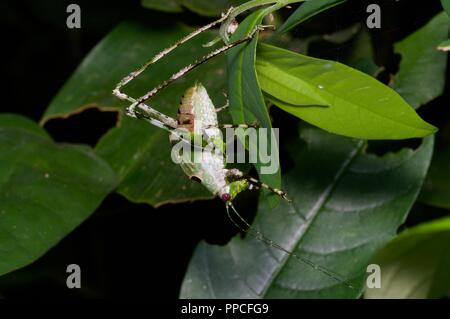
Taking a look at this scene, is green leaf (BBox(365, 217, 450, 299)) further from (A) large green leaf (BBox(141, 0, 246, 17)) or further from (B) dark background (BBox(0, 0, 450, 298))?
(A) large green leaf (BBox(141, 0, 246, 17))

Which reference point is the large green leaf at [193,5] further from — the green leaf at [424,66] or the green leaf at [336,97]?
the green leaf at [336,97]

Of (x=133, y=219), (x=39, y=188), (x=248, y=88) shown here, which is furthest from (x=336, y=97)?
(x=133, y=219)

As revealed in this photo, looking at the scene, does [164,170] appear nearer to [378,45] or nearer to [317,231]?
[317,231]

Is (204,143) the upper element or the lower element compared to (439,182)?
upper

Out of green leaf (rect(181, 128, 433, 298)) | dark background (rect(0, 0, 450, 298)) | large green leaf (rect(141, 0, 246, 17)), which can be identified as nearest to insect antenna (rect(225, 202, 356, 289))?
green leaf (rect(181, 128, 433, 298))

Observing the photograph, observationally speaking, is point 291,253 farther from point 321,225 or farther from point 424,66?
point 424,66

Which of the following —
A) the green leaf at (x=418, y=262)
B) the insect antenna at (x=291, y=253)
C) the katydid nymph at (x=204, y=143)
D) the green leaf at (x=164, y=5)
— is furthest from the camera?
the green leaf at (x=164, y=5)

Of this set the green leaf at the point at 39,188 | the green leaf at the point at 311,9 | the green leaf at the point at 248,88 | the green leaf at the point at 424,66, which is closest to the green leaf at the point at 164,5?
the green leaf at the point at 39,188
